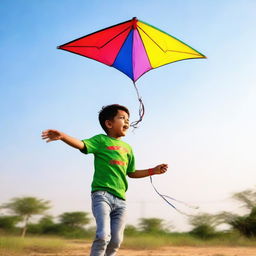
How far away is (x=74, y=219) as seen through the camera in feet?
48.7

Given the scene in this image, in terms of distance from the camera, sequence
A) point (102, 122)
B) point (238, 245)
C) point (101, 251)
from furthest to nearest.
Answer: point (238, 245) < point (102, 122) < point (101, 251)

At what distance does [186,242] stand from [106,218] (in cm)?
911

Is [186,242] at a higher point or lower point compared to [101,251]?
higher

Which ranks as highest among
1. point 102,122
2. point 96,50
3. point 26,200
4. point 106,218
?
point 26,200

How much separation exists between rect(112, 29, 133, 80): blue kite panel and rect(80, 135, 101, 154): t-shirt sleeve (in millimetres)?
1752

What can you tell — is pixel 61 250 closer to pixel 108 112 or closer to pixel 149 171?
pixel 149 171

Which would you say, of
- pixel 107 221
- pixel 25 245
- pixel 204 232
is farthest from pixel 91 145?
pixel 204 232

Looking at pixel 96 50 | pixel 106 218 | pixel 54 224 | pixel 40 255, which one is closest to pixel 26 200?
pixel 54 224

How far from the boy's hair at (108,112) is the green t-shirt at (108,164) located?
24 centimetres

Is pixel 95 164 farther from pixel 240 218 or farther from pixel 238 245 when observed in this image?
pixel 240 218

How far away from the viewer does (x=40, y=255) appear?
7.93m

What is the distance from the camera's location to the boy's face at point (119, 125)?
3547mm

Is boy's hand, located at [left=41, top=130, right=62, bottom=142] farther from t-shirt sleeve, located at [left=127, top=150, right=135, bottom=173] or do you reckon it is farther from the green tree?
the green tree

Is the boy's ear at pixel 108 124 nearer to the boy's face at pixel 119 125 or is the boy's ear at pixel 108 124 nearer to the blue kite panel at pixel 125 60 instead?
the boy's face at pixel 119 125
